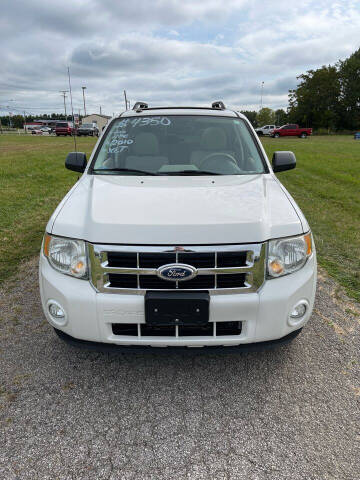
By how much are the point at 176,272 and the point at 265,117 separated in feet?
368

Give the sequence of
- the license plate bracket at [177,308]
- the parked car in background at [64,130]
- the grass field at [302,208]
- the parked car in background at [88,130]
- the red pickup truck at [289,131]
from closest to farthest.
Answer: the license plate bracket at [177,308]
the grass field at [302,208]
the parked car in background at [88,130]
the parked car in background at [64,130]
the red pickup truck at [289,131]

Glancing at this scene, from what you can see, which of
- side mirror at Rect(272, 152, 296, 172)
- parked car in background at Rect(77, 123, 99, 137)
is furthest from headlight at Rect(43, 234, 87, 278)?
parked car in background at Rect(77, 123, 99, 137)

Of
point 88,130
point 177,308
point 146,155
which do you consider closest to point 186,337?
point 177,308

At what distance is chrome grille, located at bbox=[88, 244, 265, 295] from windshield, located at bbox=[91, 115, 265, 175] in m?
1.22

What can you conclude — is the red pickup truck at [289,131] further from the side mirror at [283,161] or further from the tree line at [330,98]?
the side mirror at [283,161]

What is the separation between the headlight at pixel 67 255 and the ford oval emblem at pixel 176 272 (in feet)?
1.63

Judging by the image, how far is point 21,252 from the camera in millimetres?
4883

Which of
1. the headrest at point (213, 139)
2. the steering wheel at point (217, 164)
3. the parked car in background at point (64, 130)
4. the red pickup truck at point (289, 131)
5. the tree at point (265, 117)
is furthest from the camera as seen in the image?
the tree at point (265, 117)

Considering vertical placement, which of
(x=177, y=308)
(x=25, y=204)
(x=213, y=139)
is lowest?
(x=25, y=204)

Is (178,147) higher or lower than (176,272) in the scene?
higher

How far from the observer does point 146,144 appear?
3.55 m

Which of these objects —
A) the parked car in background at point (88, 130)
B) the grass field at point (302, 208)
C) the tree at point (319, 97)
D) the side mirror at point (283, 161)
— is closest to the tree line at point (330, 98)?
the tree at point (319, 97)

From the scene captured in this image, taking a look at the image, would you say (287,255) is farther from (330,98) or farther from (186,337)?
(330,98)

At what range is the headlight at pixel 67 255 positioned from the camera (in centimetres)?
227
